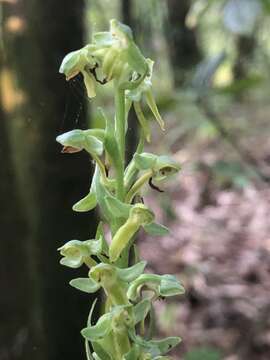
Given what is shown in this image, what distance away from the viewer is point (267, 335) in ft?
8.64

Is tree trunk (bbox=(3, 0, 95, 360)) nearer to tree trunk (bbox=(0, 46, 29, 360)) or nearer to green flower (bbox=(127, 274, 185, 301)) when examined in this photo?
tree trunk (bbox=(0, 46, 29, 360))

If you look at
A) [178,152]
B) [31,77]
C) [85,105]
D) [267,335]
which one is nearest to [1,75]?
[31,77]

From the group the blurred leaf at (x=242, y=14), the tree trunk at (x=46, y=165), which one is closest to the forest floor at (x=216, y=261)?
the tree trunk at (x=46, y=165)

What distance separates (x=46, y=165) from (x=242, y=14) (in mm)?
759

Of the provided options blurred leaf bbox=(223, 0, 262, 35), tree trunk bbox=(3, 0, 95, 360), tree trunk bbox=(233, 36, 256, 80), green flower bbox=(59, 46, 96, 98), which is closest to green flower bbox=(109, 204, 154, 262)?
green flower bbox=(59, 46, 96, 98)

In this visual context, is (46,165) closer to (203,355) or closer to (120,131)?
(203,355)

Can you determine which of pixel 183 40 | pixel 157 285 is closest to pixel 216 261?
pixel 157 285

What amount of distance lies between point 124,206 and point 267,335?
85.1 inches

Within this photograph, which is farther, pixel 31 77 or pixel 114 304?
pixel 31 77

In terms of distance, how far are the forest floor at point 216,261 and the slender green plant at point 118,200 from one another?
1183 millimetres

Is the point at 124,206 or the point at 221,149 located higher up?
the point at 124,206

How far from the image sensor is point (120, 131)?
65cm

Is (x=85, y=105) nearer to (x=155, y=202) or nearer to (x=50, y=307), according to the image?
(x=50, y=307)

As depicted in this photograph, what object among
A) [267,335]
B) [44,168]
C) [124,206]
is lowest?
[267,335]
